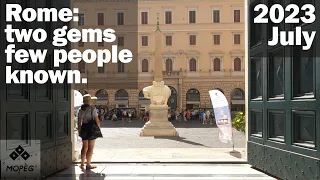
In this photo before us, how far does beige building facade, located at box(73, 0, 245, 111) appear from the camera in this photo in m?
50.8

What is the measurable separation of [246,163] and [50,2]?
542 cm

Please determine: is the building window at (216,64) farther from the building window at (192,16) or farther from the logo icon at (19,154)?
the logo icon at (19,154)

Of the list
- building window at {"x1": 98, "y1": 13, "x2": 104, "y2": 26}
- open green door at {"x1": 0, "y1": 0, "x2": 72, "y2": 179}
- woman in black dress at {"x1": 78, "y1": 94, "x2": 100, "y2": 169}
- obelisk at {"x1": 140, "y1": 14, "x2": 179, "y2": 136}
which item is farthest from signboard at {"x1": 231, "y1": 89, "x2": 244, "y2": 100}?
woman in black dress at {"x1": 78, "y1": 94, "x2": 100, "y2": 169}

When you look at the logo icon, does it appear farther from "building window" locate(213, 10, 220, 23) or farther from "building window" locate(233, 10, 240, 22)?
"building window" locate(233, 10, 240, 22)

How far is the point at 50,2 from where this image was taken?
8.31 m

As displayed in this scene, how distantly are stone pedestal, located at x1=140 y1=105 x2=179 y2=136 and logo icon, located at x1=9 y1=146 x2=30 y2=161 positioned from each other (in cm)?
1504

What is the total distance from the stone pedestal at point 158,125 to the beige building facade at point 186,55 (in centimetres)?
2789

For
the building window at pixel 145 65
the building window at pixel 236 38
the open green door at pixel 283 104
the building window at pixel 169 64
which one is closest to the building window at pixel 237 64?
the building window at pixel 236 38

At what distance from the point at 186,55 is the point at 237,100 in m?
7.94

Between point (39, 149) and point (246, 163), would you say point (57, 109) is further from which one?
point (246, 163)

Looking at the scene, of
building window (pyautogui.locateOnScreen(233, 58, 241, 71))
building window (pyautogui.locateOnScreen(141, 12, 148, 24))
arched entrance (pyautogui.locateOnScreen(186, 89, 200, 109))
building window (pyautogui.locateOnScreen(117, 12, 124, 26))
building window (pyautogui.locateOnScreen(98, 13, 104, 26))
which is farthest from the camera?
building window (pyautogui.locateOnScreen(98, 13, 104, 26))

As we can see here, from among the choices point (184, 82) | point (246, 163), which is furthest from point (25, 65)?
point (184, 82)

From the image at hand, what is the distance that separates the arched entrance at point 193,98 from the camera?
51188mm

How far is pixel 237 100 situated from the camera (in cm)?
5075
